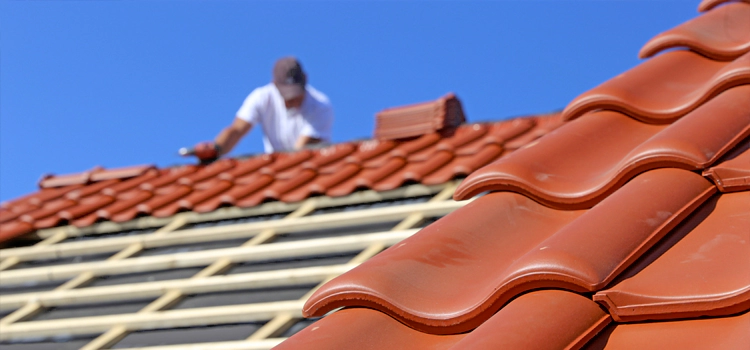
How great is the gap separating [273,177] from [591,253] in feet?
10.5

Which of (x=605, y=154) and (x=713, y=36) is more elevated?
(x=713, y=36)

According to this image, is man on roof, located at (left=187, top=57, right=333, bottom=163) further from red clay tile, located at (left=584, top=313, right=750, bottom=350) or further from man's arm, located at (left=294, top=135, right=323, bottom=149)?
red clay tile, located at (left=584, top=313, right=750, bottom=350)

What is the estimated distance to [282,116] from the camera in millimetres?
6602

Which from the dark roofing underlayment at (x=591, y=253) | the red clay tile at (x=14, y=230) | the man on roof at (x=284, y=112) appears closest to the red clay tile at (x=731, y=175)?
the dark roofing underlayment at (x=591, y=253)

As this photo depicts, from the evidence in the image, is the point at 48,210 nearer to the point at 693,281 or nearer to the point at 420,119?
the point at 420,119

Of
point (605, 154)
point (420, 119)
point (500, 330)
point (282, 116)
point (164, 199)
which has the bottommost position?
point (500, 330)

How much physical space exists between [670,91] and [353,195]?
6.07 feet

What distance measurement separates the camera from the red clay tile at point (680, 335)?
1198 millimetres

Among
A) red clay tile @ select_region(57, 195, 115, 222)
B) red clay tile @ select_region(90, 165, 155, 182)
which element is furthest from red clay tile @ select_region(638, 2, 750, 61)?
red clay tile @ select_region(90, 165, 155, 182)

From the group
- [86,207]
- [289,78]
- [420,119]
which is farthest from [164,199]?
[289,78]

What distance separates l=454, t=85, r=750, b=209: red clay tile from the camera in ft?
5.84

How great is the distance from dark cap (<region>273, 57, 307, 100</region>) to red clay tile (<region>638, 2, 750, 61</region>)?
3897 millimetres

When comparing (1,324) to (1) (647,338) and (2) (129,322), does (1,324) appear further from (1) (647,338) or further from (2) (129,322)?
(1) (647,338)

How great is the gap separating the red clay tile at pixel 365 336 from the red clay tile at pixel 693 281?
0.33m
